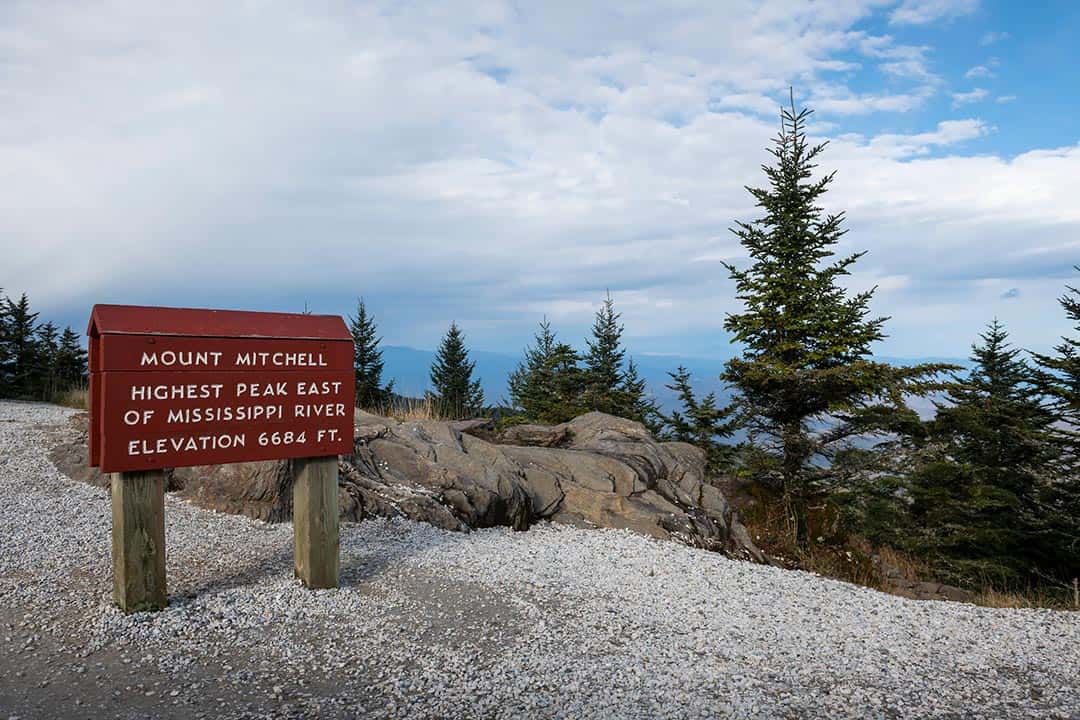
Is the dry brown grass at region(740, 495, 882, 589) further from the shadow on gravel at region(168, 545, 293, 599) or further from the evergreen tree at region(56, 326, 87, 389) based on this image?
the evergreen tree at region(56, 326, 87, 389)

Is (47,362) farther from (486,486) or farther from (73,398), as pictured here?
(486,486)

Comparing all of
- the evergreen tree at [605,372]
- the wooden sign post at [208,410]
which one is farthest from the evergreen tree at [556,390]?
the wooden sign post at [208,410]

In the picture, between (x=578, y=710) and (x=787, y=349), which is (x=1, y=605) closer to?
(x=578, y=710)

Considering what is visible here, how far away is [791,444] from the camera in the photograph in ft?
54.5

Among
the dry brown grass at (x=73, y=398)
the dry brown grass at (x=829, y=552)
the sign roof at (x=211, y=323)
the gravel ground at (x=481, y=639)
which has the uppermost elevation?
the sign roof at (x=211, y=323)

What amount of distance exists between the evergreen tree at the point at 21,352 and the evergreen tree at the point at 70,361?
25.8 inches

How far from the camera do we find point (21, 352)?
990 inches

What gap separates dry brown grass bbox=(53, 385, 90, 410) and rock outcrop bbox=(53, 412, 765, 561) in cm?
909

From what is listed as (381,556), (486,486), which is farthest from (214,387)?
(486,486)

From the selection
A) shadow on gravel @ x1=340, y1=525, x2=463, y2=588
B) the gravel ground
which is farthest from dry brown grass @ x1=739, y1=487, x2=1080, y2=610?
shadow on gravel @ x1=340, y1=525, x2=463, y2=588

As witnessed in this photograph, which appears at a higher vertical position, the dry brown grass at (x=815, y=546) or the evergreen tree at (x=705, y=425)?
the evergreen tree at (x=705, y=425)

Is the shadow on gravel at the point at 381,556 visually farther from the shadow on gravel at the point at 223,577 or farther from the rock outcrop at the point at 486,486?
the rock outcrop at the point at 486,486

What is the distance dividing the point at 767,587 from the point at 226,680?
18.0ft

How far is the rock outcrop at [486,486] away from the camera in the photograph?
9.52 metres
